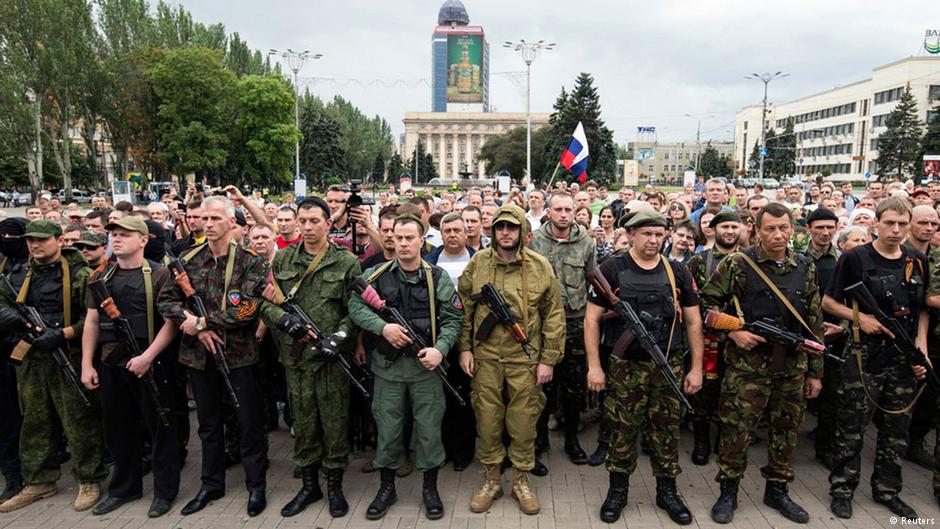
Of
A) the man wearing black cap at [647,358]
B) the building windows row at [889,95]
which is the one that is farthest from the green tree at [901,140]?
the man wearing black cap at [647,358]

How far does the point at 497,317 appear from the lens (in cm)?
415

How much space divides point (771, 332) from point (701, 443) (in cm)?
165

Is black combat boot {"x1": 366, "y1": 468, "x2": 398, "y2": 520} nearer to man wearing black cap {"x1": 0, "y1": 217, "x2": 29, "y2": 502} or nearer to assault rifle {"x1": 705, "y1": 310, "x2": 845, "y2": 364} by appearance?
assault rifle {"x1": 705, "y1": 310, "x2": 845, "y2": 364}

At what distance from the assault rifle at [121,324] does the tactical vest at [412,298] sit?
5.74ft

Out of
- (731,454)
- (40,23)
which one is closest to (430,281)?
(731,454)

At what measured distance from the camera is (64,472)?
5.13 metres

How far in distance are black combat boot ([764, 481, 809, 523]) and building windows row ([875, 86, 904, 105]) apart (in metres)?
86.5

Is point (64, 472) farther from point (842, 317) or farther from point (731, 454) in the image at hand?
point (842, 317)

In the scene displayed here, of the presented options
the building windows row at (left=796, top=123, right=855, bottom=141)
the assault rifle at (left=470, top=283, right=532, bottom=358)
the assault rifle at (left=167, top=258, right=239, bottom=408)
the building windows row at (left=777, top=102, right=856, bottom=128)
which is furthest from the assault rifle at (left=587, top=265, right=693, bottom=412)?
the building windows row at (left=777, top=102, right=856, bottom=128)

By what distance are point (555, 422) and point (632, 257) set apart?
2439mm

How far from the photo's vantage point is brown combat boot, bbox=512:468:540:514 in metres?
4.24

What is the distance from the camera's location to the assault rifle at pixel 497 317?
4.09m

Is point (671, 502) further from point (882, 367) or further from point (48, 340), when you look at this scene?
point (48, 340)

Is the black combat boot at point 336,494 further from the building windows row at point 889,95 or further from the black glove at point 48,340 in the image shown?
the building windows row at point 889,95
